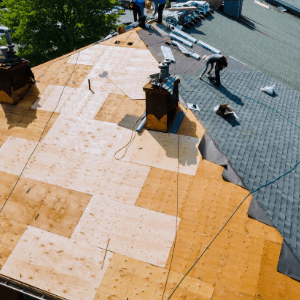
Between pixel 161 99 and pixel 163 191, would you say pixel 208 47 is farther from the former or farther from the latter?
pixel 163 191

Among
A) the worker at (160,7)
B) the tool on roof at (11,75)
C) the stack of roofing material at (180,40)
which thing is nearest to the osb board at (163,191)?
the tool on roof at (11,75)

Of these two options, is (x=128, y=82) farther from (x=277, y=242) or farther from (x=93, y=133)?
(x=277, y=242)

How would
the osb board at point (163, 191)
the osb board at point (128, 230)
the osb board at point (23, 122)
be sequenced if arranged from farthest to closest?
the osb board at point (23, 122) < the osb board at point (163, 191) < the osb board at point (128, 230)

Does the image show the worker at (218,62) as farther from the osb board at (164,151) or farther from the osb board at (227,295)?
the osb board at (227,295)

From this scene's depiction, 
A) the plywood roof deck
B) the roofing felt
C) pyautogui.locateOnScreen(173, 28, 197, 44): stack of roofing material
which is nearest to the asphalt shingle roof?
the plywood roof deck

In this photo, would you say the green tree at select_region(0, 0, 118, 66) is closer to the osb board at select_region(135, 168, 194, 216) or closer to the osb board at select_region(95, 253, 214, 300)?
the osb board at select_region(135, 168, 194, 216)

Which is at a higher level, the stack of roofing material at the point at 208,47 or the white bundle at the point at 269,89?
the stack of roofing material at the point at 208,47
